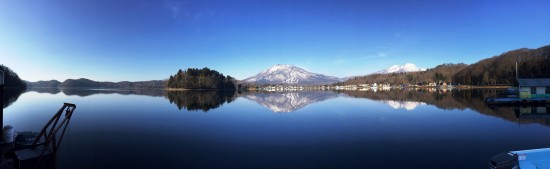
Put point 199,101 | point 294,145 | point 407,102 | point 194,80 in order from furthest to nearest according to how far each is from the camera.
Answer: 1. point 194,80
2. point 199,101
3. point 407,102
4. point 294,145

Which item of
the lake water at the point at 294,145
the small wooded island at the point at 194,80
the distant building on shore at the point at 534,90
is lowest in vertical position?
the lake water at the point at 294,145

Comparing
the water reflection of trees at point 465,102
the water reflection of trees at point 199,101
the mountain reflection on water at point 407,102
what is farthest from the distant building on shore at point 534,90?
the water reflection of trees at point 199,101

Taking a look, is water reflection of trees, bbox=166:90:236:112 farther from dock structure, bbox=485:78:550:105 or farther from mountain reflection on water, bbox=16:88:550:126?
dock structure, bbox=485:78:550:105

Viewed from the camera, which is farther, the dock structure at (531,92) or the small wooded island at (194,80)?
the small wooded island at (194,80)

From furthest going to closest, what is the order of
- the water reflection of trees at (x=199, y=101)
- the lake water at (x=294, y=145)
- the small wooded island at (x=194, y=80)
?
the small wooded island at (x=194, y=80), the water reflection of trees at (x=199, y=101), the lake water at (x=294, y=145)

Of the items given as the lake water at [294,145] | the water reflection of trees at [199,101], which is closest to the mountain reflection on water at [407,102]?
the water reflection of trees at [199,101]

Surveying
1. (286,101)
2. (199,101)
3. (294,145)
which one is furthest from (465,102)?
(199,101)

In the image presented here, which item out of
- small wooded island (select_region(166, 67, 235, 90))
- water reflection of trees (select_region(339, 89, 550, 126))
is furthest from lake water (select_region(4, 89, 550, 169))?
small wooded island (select_region(166, 67, 235, 90))

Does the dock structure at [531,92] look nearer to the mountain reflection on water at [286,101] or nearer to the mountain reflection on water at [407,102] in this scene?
the mountain reflection on water at [407,102]

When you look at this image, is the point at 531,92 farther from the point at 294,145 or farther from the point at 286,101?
the point at 294,145

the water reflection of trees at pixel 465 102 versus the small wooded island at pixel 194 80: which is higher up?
the small wooded island at pixel 194 80

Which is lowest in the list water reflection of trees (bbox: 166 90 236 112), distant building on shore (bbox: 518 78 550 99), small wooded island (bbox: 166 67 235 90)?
water reflection of trees (bbox: 166 90 236 112)

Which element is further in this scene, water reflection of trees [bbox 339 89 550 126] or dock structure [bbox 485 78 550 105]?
dock structure [bbox 485 78 550 105]

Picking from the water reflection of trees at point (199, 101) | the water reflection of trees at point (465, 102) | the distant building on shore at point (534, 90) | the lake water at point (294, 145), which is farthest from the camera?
the water reflection of trees at point (199, 101)
